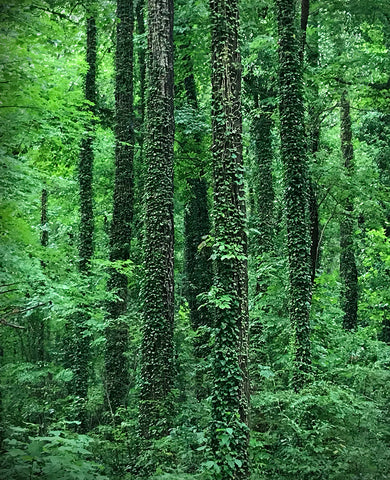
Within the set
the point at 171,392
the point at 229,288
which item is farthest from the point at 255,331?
the point at 229,288

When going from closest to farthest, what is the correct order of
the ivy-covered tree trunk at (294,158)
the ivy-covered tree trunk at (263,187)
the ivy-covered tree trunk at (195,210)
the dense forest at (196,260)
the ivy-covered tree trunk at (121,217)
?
1. the dense forest at (196,260)
2. the ivy-covered tree trunk at (294,158)
3. the ivy-covered tree trunk at (121,217)
4. the ivy-covered tree trunk at (195,210)
5. the ivy-covered tree trunk at (263,187)

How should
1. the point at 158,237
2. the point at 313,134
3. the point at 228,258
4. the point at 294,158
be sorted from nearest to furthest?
1. the point at 228,258
2. the point at 158,237
3. the point at 294,158
4. the point at 313,134

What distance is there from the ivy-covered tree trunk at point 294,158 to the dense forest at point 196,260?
A: 0.04 meters

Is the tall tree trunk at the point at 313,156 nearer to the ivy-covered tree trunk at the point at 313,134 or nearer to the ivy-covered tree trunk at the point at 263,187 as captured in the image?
the ivy-covered tree trunk at the point at 313,134

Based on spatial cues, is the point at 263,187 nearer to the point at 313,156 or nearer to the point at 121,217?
the point at 313,156

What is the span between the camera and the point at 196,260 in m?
15.2

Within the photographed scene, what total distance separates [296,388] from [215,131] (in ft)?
19.1

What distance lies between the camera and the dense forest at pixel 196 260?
20.9ft

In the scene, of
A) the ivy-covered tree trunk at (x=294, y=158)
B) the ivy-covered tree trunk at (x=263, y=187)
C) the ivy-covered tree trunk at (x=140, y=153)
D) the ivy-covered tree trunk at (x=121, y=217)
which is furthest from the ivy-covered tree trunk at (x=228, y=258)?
the ivy-covered tree trunk at (x=263, y=187)

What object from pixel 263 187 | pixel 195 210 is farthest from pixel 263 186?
pixel 195 210

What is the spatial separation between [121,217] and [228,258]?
576 centimetres

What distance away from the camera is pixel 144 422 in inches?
299

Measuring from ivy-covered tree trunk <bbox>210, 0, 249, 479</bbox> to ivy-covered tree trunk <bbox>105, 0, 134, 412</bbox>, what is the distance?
439 centimetres

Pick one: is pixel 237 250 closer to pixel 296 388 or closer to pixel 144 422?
pixel 144 422
